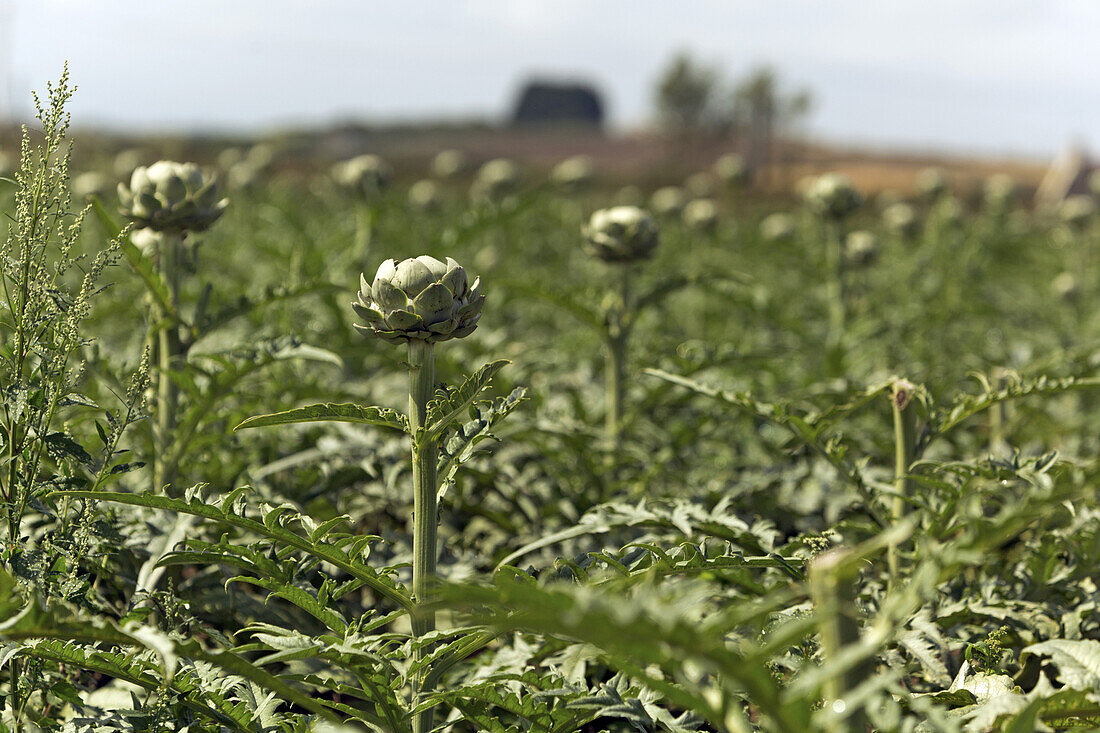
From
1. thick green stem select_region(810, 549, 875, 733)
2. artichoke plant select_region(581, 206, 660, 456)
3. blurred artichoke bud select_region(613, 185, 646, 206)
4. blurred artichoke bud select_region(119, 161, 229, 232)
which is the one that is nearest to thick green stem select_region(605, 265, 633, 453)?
artichoke plant select_region(581, 206, 660, 456)

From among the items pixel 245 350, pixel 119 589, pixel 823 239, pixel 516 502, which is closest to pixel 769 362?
pixel 516 502

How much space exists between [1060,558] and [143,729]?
216cm

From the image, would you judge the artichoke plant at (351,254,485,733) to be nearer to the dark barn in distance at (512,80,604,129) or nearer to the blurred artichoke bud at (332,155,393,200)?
the blurred artichoke bud at (332,155,393,200)

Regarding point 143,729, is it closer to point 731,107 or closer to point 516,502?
point 516,502

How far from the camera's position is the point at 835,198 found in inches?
173

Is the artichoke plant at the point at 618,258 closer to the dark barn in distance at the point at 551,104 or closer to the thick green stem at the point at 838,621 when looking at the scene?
the thick green stem at the point at 838,621

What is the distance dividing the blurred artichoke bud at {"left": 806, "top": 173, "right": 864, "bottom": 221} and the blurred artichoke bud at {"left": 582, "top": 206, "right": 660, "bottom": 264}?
1.77m

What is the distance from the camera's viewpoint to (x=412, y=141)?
46562 mm

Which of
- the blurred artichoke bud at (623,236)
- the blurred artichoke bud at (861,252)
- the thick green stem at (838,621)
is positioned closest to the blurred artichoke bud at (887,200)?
the blurred artichoke bud at (861,252)

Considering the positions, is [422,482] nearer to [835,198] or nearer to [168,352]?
[168,352]

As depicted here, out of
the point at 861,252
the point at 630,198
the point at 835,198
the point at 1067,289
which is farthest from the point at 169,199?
the point at 630,198

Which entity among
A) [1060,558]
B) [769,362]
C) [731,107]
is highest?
[731,107]

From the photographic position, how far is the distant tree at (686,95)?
4341cm

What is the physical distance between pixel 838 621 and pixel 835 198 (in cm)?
367
